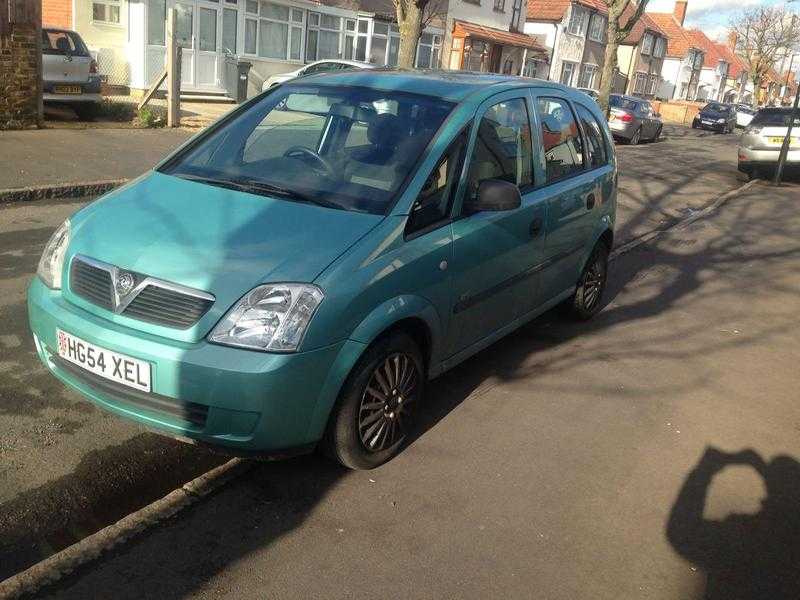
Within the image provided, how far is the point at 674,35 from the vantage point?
7188 cm

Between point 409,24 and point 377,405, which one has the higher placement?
point 409,24

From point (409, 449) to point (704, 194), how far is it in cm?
1268

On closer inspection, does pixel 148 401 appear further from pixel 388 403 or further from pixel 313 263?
pixel 388 403

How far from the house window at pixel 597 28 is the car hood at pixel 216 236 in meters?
48.7

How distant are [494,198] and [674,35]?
76767 mm

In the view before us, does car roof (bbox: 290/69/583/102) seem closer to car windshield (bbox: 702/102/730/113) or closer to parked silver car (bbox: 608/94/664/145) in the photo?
parked silver car (bbox: 608/94/664/145)

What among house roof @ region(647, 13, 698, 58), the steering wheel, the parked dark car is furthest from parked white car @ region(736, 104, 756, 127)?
A: the steering wheel

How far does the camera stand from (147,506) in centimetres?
313

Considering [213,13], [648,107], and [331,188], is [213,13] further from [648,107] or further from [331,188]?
[331,188]

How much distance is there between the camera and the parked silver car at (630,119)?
81.5 ft

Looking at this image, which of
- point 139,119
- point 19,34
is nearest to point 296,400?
point 19,34

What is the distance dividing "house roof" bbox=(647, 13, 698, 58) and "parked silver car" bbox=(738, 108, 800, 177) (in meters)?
57.4

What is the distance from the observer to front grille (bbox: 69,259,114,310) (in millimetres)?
3152

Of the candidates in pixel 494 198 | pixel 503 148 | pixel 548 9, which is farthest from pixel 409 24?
pixel 548 9
